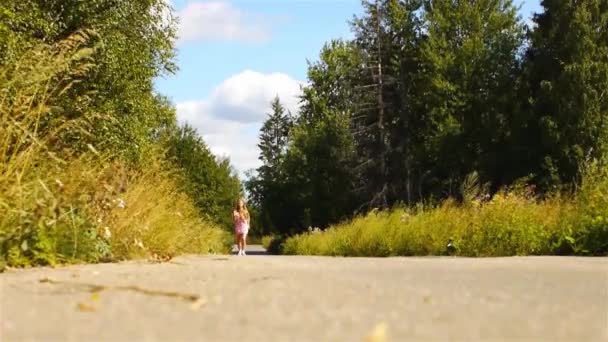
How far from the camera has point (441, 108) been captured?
4506 cm

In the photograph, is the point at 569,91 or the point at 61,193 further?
the point at 569,91

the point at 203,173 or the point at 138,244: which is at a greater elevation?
the point at 203,173

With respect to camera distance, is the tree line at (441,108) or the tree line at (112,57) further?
the tree line at (441,108)

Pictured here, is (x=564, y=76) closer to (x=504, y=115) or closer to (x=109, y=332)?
(x=504, y=115)

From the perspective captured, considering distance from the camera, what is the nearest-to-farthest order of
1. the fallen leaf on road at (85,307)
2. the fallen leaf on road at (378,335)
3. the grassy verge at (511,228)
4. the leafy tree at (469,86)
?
the fallen leaf on road at (378,335), the fallen leaf on road at (85,307), the grassy verge at (511,228), the leafy tree at (469,86)

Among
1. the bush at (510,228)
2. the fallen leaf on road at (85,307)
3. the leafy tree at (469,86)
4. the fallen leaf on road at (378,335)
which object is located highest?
the leafy tree at (469,86)

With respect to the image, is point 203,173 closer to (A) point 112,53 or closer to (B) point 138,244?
(A) point 112,53

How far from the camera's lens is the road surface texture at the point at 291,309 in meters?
2.88

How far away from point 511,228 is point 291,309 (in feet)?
33.9

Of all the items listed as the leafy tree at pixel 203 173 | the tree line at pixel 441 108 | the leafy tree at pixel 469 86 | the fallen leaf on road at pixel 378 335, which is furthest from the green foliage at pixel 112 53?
the leafy tree at pixel 203 173

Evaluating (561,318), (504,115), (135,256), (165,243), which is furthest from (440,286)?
(504,115)

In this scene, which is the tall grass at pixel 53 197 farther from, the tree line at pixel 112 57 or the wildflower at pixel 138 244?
the tree line at pixel 112 57

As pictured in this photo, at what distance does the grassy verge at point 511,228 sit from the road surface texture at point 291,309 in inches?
307

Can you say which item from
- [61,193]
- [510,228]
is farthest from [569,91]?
[61,193]
